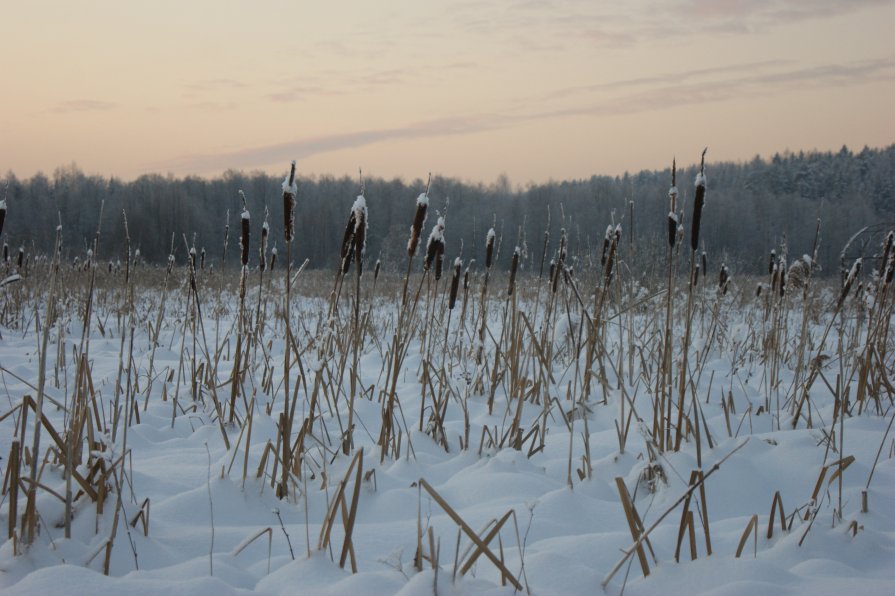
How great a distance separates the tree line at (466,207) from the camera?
4534 cm

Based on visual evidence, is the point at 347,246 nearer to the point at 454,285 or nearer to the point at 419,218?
the point at 419,218

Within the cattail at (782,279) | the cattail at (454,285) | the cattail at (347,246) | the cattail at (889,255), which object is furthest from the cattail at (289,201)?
the cattail at (782,279)

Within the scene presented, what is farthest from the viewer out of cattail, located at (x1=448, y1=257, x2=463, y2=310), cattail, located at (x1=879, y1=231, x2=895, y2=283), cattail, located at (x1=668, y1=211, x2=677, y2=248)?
cattail, located at (x1=879, y1=231, x2=895, y2=283)

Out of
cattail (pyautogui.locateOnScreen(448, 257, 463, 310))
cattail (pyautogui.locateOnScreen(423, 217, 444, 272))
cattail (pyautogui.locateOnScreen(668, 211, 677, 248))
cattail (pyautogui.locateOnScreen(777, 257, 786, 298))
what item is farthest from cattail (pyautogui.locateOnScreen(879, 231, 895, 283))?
cattail (pyautogui.locateOnScreen(423, 217, 444, 272))

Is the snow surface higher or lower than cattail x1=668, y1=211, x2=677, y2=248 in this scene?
A: lower

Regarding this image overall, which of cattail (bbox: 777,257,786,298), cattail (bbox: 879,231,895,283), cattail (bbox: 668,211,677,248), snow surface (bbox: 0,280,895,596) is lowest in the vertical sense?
snow surface (bbox: 0,280,895,596)

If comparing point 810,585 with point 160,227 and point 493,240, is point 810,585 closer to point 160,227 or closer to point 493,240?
point 493,240

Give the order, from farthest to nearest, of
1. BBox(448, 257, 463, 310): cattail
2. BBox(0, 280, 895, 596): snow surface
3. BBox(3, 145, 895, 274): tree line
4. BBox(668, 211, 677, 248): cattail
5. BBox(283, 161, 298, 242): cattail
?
BBox(3, 145, 895, 274): tree line, BBox(448, 257, 463, 310): cattail, BBox(668, 211, 677, 248): cattail, BBox(283, 161, 298, 242): cattail, BBox(0, 280, 895, 596): snow surface

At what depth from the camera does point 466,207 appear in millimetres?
59219

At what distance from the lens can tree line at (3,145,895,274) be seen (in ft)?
149

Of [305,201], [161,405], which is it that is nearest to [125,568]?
[161,405]

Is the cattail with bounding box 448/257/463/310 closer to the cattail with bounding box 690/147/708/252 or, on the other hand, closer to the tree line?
the cattail with bounding box 690/147/708/252

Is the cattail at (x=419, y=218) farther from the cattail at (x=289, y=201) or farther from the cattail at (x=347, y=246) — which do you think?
the cattail at (x=289, y=201)

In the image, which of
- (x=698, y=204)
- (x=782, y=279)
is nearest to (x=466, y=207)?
(x=782, y=279)
